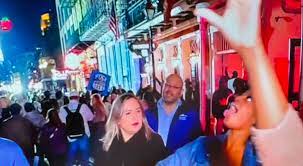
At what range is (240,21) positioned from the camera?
97 cm

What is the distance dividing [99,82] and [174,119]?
0.51 m

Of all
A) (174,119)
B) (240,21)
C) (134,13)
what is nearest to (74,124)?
(174,119)

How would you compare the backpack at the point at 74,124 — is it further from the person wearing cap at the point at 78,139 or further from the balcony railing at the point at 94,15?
the balcony railing at the point at 94,15

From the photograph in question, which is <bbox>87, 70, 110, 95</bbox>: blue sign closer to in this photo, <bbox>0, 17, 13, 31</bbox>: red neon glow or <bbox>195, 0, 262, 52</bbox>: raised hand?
<bbox>0, 17, 13, 31</bbox>: red neon glow

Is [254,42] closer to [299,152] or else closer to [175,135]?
[299,152]

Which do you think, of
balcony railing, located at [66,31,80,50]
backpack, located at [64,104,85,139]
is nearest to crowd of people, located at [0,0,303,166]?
backpack, located at [64,104,85,139]

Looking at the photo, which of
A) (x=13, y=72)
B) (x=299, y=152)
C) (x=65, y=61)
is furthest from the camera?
(x=65, y=61)

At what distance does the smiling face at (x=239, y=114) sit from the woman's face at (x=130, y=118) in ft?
1.62

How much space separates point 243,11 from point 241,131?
97 centimetres

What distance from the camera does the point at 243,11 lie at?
3.18 ft

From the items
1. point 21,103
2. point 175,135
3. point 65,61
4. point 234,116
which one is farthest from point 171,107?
point 21,103

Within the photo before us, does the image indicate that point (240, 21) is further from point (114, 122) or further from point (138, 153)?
point (138, 153)

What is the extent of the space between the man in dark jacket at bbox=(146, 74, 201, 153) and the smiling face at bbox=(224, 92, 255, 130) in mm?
204

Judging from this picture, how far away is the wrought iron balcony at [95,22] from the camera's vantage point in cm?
186
